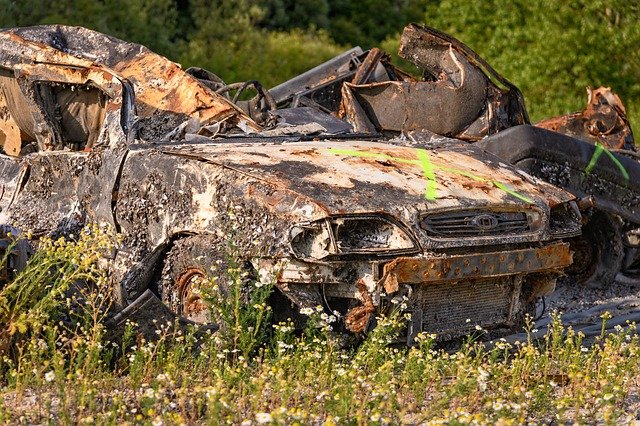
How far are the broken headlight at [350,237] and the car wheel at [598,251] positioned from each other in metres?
3.90

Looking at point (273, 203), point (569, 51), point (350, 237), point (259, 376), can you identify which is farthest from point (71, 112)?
point (569, 51)

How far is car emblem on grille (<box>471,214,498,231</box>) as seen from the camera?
Answer: 7652 mm

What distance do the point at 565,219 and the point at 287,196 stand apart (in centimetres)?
207

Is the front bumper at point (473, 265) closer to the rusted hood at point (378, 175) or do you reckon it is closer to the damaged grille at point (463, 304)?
the damaged grille at point (463, 304)

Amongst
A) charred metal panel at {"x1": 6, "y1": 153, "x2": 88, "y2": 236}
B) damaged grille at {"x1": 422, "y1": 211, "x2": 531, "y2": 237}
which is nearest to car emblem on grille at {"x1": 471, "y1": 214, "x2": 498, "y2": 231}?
damaged grille at {"x1": 422, "y1": 211, "x2": 531, "y2": 237}

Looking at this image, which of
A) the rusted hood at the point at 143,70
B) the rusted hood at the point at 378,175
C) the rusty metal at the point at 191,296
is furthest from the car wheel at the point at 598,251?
the rusty metal at the point at 191,296

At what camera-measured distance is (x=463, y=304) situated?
774 cm

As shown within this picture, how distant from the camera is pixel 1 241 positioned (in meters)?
7.34

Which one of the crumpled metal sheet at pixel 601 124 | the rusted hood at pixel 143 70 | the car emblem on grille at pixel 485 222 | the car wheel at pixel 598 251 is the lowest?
the car wheel at pixel 598 251

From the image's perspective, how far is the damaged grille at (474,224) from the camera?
295 inches

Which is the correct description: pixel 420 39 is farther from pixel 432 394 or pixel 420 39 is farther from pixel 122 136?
pixel 432 394

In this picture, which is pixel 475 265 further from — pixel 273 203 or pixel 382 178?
pixel 273 203

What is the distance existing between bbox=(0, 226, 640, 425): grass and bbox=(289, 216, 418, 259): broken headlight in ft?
1.09

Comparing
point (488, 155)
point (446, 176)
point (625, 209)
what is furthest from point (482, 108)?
point (446, 176)
